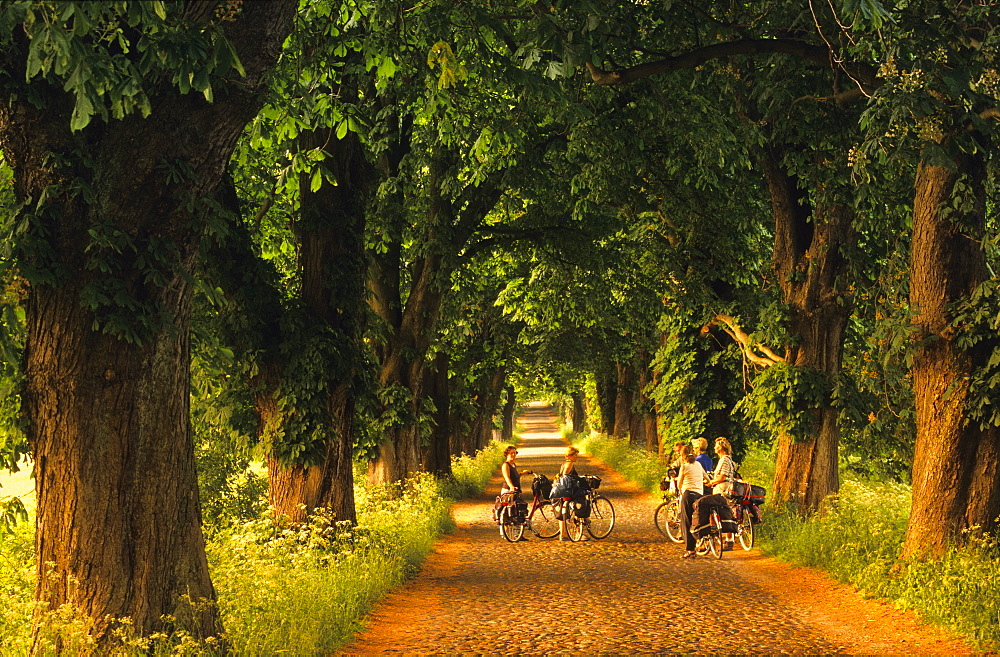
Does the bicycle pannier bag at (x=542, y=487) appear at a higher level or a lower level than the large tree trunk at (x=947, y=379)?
lower

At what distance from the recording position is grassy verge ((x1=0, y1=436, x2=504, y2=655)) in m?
7.61

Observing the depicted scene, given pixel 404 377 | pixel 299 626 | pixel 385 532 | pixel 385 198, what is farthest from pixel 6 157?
pixel 404 377

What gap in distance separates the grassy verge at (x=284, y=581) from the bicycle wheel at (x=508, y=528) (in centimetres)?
257

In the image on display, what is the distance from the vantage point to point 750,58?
13.7 metres

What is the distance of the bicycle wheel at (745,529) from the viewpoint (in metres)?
17.5

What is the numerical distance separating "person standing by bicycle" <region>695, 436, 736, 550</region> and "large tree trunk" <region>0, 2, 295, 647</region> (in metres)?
10.7

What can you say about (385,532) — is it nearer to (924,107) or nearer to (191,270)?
(191,270)

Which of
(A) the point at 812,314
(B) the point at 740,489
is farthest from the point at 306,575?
(A) the point at 812,314

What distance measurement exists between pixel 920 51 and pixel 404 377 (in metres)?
14.7

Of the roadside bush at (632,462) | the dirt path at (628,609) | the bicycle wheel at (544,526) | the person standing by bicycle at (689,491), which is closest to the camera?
the dirt path at (628,609)

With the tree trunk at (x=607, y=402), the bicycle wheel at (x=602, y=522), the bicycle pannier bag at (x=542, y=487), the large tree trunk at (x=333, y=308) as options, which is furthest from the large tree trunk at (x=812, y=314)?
the tree trunk at (x=607, y=402)

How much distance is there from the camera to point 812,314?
17.9 meters

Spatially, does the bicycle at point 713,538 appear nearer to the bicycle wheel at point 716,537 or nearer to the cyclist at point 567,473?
the bicycle wheel at point 716,537

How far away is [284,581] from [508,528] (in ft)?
34.0
